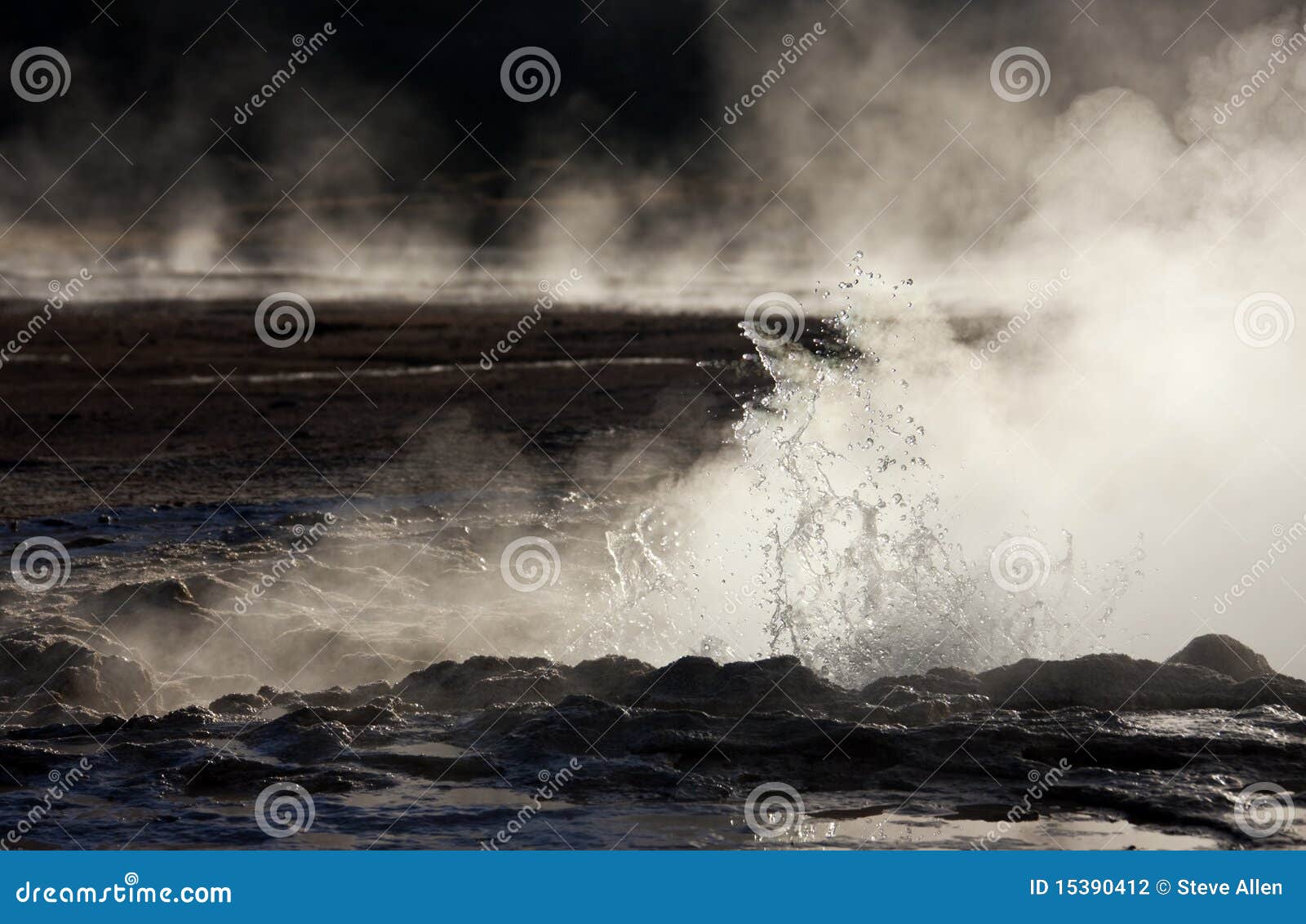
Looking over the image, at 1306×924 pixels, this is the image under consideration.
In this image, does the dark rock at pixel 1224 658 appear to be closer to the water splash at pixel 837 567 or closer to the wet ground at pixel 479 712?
the wet ground at pixel 479 712

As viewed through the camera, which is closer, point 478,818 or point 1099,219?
point 478,818

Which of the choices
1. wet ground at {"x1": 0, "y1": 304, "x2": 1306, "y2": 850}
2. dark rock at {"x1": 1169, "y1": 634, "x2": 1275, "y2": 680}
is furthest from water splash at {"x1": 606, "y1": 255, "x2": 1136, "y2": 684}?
dark rock at {"x1": 1169, "y1": 634, "x2": 1275, "y2": 680}

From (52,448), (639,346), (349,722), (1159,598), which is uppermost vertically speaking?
(639,346)

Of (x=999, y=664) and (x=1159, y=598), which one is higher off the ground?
(x=1159, y=598)

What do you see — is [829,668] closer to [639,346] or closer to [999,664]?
[999,664]

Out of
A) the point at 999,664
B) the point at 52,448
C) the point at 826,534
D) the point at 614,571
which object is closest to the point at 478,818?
the point at 999,664

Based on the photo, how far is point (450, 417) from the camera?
16359 millimetres

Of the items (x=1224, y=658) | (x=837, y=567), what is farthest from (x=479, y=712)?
(x=1224, y=658)

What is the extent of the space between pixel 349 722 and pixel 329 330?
71.9ft

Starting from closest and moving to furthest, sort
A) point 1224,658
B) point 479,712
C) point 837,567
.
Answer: point 479,712
point 1224,658
point 837,567

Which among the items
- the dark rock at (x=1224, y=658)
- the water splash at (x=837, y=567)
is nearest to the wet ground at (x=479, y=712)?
the dark rock at (x=1224, y=658)

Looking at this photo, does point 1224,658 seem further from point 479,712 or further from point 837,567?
point 479,712

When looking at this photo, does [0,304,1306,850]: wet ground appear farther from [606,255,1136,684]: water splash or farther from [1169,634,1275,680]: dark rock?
[606,255,1136,684]: water splash

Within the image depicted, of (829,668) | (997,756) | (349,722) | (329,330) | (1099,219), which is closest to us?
(997,756)
